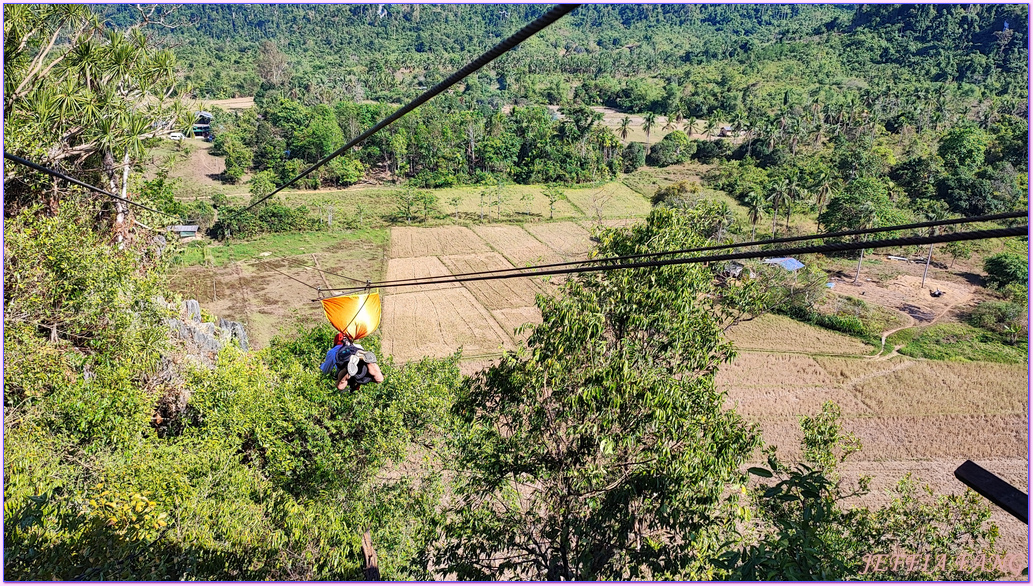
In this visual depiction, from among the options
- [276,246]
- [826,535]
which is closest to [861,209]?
[276,246]

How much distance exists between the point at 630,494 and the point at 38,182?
47.4ft

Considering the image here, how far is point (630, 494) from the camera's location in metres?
7.24

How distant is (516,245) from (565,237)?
402 cm

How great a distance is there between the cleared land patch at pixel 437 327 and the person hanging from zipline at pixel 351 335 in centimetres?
1665

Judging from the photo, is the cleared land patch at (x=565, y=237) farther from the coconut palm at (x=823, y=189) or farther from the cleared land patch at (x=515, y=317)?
the coconut palm at (x=823, y=189)

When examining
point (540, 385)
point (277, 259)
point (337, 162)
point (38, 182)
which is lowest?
point (277, 259)

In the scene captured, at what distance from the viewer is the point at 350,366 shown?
8.00 metres

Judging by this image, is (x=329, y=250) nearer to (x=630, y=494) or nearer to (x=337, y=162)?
(x=337, y=162)

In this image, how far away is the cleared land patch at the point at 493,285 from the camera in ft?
109

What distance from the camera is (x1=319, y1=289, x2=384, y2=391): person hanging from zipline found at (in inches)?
317

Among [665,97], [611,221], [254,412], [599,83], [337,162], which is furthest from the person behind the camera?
[599,83]

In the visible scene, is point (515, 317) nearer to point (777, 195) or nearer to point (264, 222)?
point (777, 195)

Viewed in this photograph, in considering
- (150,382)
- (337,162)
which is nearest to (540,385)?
(150,382)

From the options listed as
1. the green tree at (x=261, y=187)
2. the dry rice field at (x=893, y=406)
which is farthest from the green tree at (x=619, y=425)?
the green tree at (x=261, y=187)
